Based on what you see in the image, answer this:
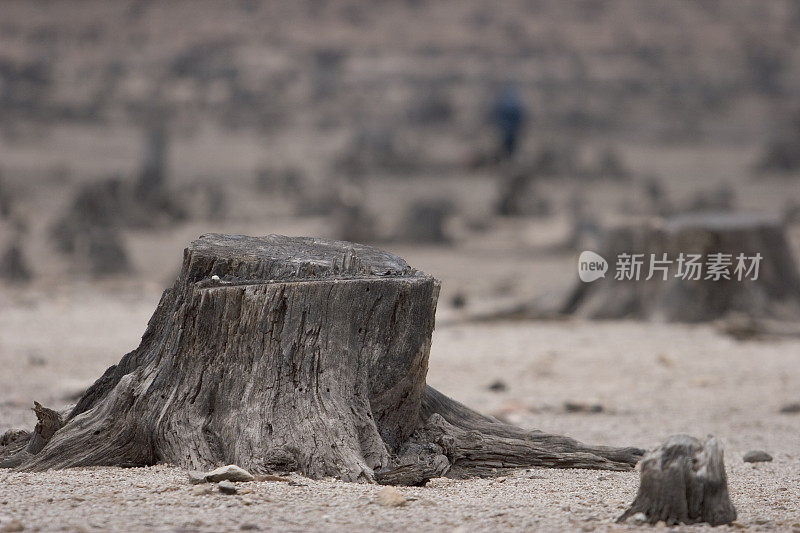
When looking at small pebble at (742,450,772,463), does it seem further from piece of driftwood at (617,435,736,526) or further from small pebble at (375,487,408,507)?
small pebble at (375,487,408,507)

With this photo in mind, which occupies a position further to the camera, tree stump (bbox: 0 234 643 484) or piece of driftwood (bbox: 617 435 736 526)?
tree stump (bbox: 0 234 643 484)

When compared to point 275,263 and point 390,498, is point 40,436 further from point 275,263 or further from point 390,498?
point 390,498

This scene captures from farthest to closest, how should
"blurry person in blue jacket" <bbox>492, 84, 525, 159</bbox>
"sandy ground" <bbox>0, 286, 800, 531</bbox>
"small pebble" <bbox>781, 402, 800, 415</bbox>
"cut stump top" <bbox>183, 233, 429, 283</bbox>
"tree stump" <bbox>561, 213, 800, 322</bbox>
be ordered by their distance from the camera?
"blurry person in blue jacket" <bbox>492, 84, 525, 159</bbox>
"tree stump" <bbox>561, 213, 800, 322</bbox>
"small pebble" <bbox>781, 402, 800, 415</bbox>
"cut stump top" <bbox>183, 233, 429, 283</bbox>
"sandy ground" <bbox>0, 286, 800, 531</bbox>

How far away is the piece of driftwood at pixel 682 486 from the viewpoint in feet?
10.1

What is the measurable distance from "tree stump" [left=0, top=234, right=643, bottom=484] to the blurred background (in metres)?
2.29

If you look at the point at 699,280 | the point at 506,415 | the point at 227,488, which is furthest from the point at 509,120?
the point at 227,488

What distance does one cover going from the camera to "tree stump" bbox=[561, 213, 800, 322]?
8812 mm

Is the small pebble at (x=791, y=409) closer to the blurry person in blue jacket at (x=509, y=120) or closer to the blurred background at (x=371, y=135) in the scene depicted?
the blurred background at (x=371, y=135)

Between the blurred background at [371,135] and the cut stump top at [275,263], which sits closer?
the cut stump top at [275,263]

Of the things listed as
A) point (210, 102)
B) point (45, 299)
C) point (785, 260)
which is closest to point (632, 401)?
point (785, 260)

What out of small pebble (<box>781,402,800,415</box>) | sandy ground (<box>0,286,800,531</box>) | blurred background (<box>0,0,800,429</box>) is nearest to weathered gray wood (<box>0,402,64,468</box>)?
sandy ground (<box>0,286,800,531</box>)

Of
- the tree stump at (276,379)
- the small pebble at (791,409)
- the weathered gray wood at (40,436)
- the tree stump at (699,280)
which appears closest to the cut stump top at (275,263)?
the tree stump at (276,379)

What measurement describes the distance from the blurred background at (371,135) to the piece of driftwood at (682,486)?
3.73 m

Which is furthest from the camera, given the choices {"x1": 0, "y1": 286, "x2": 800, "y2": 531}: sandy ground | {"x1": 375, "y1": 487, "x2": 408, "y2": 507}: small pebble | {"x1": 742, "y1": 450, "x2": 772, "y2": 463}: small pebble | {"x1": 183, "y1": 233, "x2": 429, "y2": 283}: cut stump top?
{"x1": 742, "y1": 450, "x2": 772, "y2": 463}: small pebble
